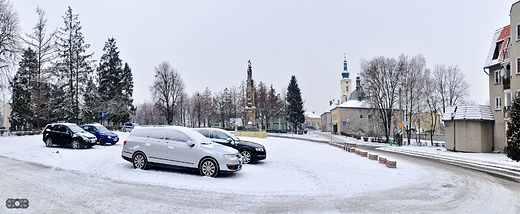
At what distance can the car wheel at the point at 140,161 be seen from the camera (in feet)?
39.8

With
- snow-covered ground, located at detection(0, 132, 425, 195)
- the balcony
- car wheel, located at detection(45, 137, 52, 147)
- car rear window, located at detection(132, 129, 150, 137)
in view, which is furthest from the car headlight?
the balcony

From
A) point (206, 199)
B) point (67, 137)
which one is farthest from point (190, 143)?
point (67, 137)

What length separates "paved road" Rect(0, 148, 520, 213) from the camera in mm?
7700

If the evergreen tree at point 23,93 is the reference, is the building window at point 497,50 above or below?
above

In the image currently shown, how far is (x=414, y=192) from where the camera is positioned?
34.3ft

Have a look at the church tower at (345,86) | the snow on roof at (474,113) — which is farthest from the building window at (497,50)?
the church tower at (345,86)

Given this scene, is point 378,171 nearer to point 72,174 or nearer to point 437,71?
point 72,174

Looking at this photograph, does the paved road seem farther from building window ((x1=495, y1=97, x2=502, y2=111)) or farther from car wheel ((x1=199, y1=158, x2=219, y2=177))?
building window ((x1=495, y1=97, x2=502, y2=111))

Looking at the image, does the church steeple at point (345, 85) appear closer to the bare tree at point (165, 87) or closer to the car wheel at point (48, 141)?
the bare tree at point (165, 87)

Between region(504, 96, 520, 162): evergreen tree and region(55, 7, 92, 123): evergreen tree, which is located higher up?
region(55, 7, 92, 123): evergreen tree

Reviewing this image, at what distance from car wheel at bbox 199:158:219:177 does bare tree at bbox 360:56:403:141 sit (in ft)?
124

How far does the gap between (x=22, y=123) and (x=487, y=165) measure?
61.7 meters

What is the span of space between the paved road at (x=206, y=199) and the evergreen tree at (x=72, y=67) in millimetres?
32866

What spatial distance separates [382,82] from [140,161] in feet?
128
